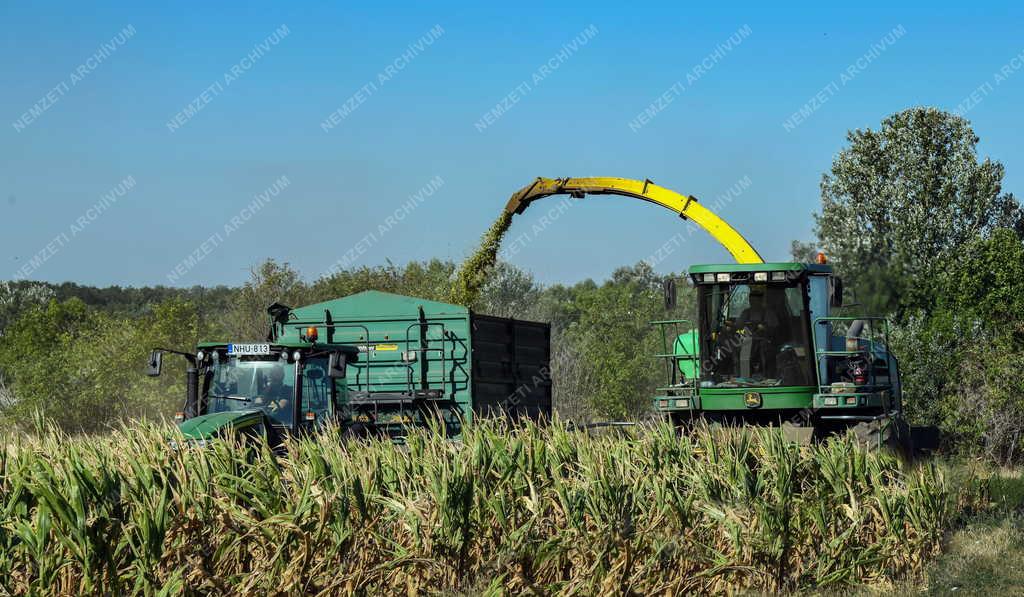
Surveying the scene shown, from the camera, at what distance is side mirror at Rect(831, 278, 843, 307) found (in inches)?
492

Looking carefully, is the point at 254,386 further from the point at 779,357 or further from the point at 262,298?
the point at 262,298

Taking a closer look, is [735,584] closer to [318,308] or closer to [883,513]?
[883,513]

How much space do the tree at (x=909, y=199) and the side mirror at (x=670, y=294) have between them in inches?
70.3

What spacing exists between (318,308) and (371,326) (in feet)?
2.91

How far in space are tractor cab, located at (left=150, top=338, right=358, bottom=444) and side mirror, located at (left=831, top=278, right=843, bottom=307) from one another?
18.3ft

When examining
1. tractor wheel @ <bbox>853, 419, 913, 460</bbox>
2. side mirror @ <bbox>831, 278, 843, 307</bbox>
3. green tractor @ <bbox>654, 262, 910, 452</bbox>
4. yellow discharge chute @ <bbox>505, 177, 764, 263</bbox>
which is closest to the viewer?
tractor wheel @ <bbox>853, 419, 913, 460</bbox>

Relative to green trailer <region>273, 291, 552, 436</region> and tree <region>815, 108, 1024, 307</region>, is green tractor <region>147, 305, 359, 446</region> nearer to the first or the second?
green trailer <region>273, 291, 552, 436</region>

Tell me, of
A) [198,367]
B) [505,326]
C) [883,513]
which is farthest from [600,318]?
[883,513]

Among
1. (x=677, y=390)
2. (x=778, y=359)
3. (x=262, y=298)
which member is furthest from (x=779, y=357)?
(x=262, y=298)

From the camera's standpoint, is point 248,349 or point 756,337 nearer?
point 248,349

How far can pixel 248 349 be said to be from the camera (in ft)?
36.6

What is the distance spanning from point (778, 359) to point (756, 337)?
36 cm

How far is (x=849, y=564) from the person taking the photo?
822 centimetres

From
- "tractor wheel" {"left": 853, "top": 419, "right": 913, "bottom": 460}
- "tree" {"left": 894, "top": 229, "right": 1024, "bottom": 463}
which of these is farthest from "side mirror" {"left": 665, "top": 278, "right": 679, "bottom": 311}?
"tree" {"left": 894, "top": 229, "right": 1024, "bottom": 463}
